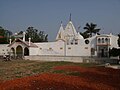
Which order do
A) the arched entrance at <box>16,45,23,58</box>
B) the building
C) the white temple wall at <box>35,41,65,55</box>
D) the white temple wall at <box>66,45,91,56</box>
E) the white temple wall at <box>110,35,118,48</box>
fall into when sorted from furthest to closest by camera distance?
the arched entrance at <box>16,45,23,58</box>, the white temple wall at <box>110,35,118,48</box>, the white temple wall at <box>35,41,65,55</box>, the building, the white temple wall at <box>66,45,91,56</box>

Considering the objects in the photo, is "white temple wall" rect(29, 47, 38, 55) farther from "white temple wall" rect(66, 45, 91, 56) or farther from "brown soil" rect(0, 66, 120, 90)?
"brown soil" rect(0, 66, 120, 90)

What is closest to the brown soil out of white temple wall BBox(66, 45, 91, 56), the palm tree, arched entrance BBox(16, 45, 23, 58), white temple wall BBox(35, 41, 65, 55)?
white temple wall BBox(66, 45, 91, 56)

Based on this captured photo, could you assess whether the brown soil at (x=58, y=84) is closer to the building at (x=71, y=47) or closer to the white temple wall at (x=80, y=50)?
the white temple wall at (x=80, y=50)

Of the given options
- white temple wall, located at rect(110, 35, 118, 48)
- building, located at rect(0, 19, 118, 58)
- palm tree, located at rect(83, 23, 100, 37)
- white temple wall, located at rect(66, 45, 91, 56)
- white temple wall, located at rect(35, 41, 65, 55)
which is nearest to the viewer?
white temple wall, located at rect(66, 45, 91, 56)

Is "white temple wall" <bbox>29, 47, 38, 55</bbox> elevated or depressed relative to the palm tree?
depressed

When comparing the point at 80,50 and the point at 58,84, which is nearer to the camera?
the point at 58,84

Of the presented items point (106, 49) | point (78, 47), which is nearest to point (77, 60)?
point (78, 47)

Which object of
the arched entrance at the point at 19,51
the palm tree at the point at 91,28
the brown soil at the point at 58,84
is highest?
the palm tree at the point at 91,28

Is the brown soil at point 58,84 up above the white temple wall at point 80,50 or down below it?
below

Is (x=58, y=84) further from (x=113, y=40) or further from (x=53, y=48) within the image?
(x=113, y=40)

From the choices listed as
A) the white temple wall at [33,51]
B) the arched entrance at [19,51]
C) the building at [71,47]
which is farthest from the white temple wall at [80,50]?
the arched entrance at [19,51]

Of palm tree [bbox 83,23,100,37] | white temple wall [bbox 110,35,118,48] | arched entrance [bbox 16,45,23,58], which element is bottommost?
arched entrance [bbox 16,45,23,58]

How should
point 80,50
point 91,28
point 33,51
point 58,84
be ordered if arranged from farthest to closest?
point 91,28 < point 33,51 < point 80,50 < point 58,84

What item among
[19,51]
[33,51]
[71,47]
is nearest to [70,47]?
[71,47]
